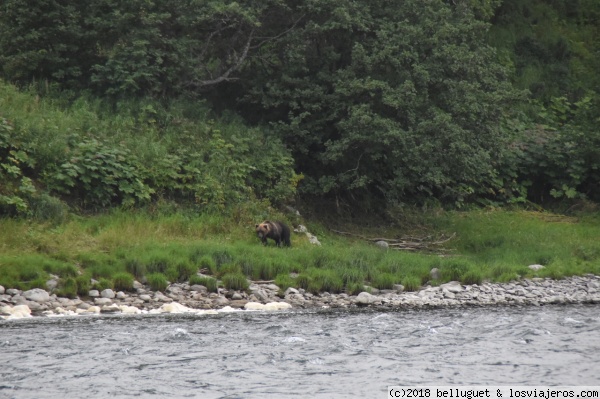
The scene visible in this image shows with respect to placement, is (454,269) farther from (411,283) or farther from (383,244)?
(383,244)

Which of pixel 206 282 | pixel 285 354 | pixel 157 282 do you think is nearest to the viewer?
pixel 285 354

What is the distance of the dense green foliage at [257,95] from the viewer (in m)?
26.1

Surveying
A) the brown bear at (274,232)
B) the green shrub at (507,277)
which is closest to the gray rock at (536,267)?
the green shrub at (507,277)

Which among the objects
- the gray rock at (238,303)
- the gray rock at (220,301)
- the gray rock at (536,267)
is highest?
the gray rock at (536,267)

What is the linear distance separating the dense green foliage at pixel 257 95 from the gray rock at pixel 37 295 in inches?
201

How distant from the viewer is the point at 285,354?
1536 centimetres

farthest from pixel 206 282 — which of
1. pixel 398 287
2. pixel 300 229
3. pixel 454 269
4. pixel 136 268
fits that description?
pixel 454 269

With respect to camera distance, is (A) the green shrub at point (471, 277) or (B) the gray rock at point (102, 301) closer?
(B) the gray rock at point (102, 301)

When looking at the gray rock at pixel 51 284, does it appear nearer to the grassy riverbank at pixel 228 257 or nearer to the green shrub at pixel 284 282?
the grassy riverbank at pixel 228 257

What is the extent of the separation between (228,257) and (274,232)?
7.72 feet

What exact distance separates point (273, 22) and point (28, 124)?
9397 millimetres

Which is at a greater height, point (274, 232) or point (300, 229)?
point (274, 232)

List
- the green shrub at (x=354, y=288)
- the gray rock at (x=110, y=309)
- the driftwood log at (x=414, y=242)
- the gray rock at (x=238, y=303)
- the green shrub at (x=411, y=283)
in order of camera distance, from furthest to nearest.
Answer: the driftwood log at (x=414, y=242) → the green shrub at (x=411, y=283) → the green shrub at (x=354, y=288) → the gray rock at (x=238, y=303) → the gray rock at (x=110, y=309)

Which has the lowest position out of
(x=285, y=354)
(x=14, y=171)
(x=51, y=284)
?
(x=51, y=284)
